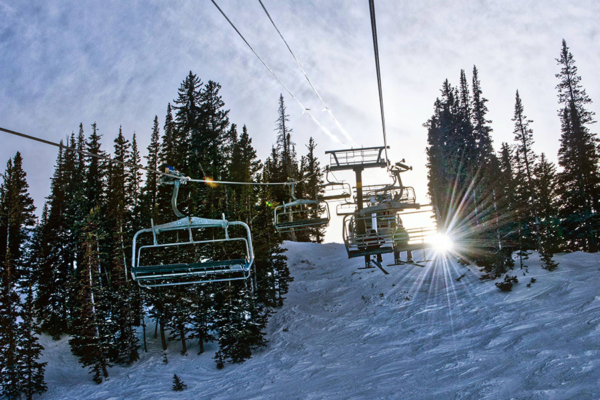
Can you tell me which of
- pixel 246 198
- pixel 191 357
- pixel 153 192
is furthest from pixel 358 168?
pixel 153 192

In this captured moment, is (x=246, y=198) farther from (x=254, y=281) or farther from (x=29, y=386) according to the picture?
(x=29, y=386)

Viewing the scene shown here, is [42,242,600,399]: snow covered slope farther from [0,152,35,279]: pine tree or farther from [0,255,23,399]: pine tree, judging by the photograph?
[0,152,35,279]: pine tree

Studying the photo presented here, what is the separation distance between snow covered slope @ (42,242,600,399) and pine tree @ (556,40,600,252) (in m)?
6.49

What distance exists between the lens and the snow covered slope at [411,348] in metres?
19.2

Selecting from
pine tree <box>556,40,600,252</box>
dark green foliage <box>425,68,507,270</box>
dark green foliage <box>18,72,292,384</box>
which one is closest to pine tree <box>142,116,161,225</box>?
dark green foliage <box>18,72,292,384</box>

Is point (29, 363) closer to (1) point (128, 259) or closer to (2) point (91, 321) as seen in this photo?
(2) point (91, 321)

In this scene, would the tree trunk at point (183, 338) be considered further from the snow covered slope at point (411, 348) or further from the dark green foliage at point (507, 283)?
the dark green foliage at point (507, 283)

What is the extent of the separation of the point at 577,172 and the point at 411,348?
26543 millimetres

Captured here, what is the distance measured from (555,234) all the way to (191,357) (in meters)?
31.2

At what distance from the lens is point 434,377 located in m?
21.2

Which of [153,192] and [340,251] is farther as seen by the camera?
[340,251]

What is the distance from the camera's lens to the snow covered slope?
19.2 m

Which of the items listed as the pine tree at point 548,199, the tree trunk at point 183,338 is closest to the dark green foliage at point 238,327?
the tree trunk at point 183,338

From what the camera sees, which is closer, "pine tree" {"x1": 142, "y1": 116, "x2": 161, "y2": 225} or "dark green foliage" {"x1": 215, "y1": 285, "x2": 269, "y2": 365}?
"dark green foliage" {"x1": 215, "y1": 285, "x2": 269, "y2": 365}
